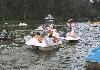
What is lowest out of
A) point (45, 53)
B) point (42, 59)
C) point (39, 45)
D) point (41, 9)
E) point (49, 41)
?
point (42, 59)

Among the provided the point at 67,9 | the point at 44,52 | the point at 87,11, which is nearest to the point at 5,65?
the point at 44,52

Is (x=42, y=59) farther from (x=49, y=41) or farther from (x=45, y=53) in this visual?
(x=49, y=41)

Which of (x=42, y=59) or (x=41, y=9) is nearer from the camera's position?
(x=42, y=59)

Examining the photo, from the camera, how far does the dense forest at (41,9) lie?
125 metres

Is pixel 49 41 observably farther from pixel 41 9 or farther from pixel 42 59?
pixel 41 9

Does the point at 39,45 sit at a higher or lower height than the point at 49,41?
lower

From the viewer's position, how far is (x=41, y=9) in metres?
138

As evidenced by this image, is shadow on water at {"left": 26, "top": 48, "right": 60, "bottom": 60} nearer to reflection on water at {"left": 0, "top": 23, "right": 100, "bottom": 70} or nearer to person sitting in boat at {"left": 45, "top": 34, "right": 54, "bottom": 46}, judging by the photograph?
reflection on water at {"left": 0, "top": 23, "right": 100, "bottom": 70}

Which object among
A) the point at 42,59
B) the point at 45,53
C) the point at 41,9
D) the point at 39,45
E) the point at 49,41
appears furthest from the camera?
the point at 41,9

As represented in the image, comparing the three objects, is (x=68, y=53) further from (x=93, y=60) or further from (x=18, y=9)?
(x=18, y=9)

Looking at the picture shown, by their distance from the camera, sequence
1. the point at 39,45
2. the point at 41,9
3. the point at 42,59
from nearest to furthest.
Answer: the point at 42,59, the point at 39,45, the point at 41,9

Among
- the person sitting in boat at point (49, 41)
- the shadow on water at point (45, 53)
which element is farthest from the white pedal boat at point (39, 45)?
the shadow on water at point (45, 53)

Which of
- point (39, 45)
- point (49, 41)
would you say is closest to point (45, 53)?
point (39, 45)

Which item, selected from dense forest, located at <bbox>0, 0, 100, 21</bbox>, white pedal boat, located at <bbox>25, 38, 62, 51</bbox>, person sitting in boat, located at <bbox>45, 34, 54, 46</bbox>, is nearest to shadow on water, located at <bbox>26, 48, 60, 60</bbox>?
white pedal boat, located at <bbox>25, 38, 62, 51</bbox>
